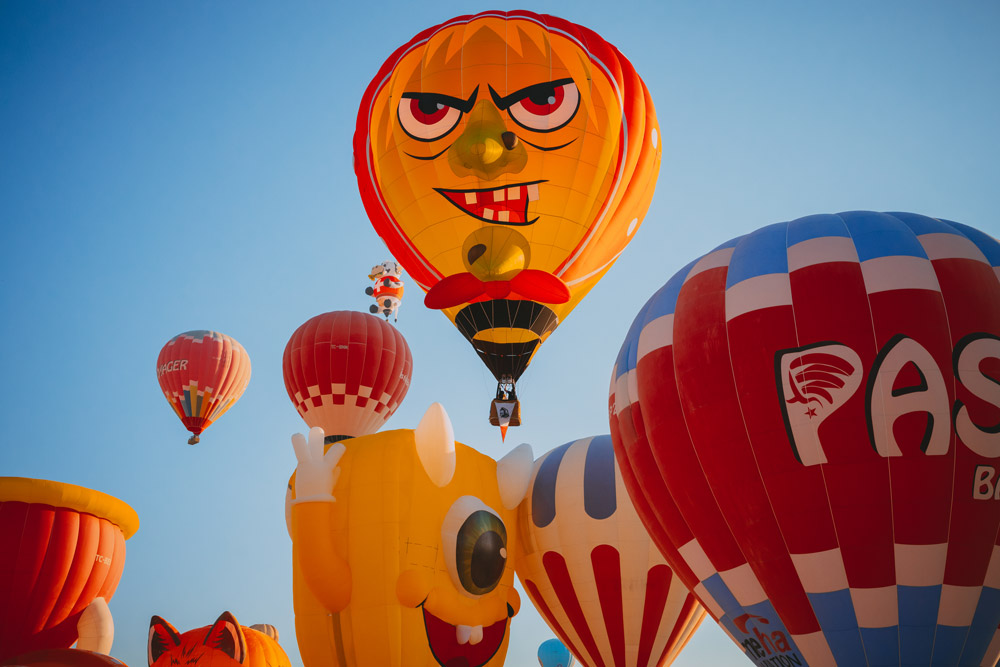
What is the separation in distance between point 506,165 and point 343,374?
4.98 meters

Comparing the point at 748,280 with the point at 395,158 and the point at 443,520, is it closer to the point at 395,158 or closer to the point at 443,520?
the point at 443,520

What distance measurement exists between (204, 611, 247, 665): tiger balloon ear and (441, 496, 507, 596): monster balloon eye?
2.46 m

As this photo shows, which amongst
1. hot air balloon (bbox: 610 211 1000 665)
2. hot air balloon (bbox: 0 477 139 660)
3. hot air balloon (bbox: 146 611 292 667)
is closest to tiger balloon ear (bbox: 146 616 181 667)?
hot air balloon (bbox: 146 611 292 667)

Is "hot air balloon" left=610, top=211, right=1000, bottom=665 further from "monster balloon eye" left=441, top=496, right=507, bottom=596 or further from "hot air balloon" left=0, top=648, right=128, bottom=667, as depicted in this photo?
"hot air balloon" left=0, top=648, right=128, bottom=667

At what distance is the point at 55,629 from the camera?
9.44 meters

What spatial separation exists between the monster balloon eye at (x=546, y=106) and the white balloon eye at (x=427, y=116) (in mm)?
694

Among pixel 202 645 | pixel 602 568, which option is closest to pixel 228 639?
pixel 202 645

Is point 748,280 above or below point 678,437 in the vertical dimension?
above

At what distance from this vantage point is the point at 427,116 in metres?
10.5

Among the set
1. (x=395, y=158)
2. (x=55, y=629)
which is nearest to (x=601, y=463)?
(x=395, y=158)

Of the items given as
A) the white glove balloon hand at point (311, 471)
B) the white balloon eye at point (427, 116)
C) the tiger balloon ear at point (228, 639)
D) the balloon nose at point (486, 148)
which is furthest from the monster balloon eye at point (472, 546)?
the white balloon eye at point (427, 116)

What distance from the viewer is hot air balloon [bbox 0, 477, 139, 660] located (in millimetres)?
9133

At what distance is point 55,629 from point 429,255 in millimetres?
5697

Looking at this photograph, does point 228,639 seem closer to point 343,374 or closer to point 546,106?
point 343,374
